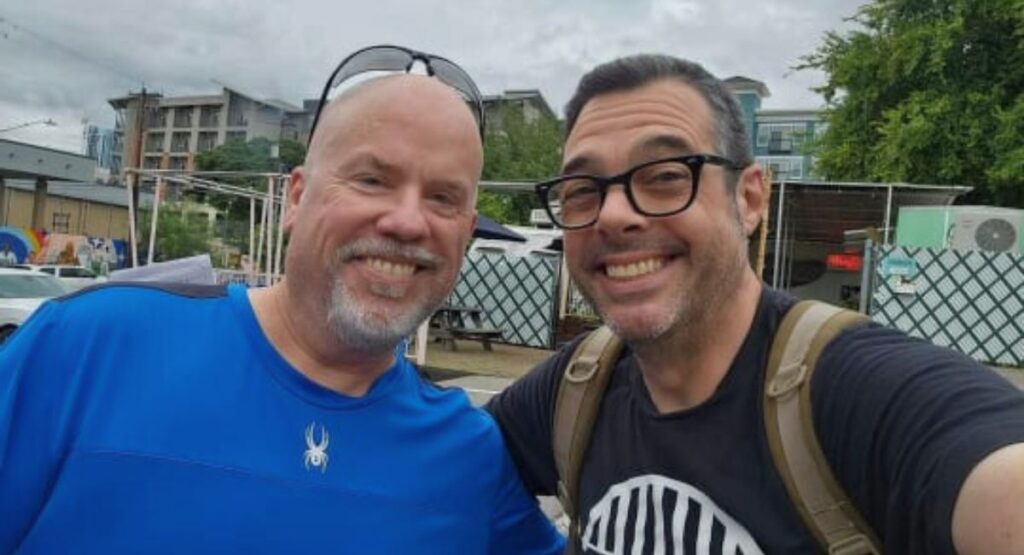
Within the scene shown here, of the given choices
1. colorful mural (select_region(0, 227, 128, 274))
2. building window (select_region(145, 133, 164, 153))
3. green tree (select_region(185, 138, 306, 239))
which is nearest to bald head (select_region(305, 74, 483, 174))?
colorful mural (select_region(0, 227, 128, 274))

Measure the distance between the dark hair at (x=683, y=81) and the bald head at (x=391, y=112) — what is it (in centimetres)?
29

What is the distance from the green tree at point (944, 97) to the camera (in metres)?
20.1

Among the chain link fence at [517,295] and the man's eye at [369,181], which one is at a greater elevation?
the man's eye at [369,181]

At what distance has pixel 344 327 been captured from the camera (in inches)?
68.9

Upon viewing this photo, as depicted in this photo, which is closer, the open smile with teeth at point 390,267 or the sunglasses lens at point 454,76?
the open smile with teeth at point 390,267

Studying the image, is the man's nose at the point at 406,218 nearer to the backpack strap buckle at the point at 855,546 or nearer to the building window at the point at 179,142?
the backpack strap buckle at the point at 855,546

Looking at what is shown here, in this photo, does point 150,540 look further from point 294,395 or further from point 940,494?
point 940,494

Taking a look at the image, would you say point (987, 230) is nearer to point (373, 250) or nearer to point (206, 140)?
point (373, 250)

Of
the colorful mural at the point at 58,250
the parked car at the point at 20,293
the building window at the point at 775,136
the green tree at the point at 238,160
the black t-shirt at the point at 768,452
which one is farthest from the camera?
the building window at the point at 775,136

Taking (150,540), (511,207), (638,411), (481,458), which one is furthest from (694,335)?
(511,207)

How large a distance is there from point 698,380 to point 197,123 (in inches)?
4676

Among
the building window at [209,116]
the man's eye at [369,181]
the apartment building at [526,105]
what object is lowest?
the man's eye at [369,181]

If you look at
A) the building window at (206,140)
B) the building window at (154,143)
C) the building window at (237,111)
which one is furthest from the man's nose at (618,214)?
the building window at (154,143)

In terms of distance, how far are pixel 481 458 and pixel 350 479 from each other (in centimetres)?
35
